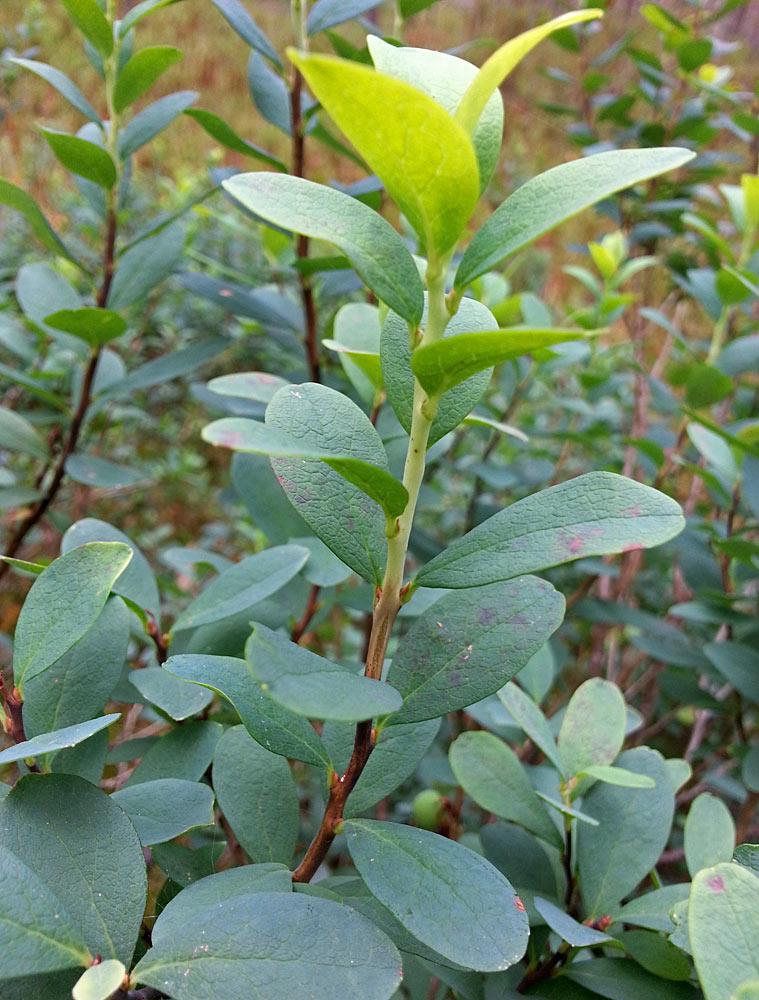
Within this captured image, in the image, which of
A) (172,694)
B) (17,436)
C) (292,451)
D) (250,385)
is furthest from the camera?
(17,436)

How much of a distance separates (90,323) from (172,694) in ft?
1.75

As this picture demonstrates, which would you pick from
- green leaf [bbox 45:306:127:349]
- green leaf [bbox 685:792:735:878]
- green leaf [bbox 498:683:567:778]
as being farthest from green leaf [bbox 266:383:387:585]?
green leaf [bbox 45:306:127:349]

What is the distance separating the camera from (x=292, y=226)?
369 mm

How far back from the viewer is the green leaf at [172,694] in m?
0.53

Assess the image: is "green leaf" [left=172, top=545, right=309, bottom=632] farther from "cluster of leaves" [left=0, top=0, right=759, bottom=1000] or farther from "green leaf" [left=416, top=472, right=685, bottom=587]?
"green leaf" [left=416, top=472, right=685, bottom=587]

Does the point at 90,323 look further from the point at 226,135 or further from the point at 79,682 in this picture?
the point at 79,682

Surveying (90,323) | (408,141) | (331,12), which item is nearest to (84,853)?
(408,141)

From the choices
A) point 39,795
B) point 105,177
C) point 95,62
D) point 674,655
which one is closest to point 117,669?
point 39,795

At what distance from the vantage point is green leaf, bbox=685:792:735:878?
1.86ft

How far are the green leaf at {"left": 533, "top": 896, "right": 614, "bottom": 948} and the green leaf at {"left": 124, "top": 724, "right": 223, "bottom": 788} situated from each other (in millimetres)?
244

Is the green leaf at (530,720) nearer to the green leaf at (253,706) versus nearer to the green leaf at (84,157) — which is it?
the green leaf at (253,706)

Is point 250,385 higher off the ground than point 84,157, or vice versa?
point 84,157

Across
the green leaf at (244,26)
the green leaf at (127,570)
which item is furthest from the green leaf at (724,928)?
the green leaf at (244,26)

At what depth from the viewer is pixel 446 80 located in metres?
0.43
